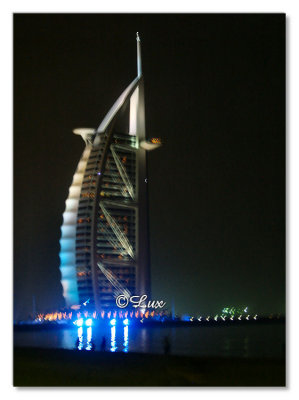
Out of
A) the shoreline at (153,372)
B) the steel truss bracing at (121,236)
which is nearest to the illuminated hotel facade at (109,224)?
the steel truss bracing at (121,236)

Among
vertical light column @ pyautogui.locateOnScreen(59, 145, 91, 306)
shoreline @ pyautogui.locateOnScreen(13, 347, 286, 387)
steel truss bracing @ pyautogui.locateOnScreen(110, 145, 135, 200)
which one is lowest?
shoreline @ pyautogui.locateOnScreen(13, 347, 286, 387)

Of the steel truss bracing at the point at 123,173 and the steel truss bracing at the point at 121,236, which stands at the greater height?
the steel truss bracing at the point at 123,173

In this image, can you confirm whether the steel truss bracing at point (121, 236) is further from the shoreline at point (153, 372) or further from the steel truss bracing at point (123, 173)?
the shoreline at point (153, 372)

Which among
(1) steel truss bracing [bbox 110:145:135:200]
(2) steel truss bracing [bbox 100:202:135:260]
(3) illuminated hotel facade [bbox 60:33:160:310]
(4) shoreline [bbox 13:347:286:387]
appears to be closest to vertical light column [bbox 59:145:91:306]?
(3) illuminated hotel facade [bbox 60:33:160:310]

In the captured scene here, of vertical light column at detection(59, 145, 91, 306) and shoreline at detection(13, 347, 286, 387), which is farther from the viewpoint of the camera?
vertical light column at detection(59, 145, 91, 306)

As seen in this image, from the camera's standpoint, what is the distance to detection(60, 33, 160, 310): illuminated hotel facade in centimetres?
2852

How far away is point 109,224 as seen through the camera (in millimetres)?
29781

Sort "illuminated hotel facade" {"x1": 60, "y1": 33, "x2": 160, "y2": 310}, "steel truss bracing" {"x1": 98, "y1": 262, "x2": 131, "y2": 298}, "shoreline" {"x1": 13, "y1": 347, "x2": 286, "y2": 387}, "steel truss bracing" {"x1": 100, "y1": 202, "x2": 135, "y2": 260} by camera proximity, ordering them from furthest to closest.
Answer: "steel truss bracing" {"x1": 100, "y1": 202, "x2": 135, "y2": 260} → "steel truss bracing" {"x1": 98, "y1": 262, "x2": 131, "y2": 298} → "illuminated hotel facade" {"x1": 60, "y1": 33, "x2": 160, "y2": 310} → "shoreline" {"x1": 13, "y1": 347, "x2": 286, "y2": 387}

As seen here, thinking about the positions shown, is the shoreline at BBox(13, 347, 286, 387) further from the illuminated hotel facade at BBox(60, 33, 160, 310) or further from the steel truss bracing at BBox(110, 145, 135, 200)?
the steel truss bracing at BBox(110, 145, 135, 200)

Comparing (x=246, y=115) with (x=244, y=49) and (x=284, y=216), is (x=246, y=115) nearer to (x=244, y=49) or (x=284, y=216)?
(x=244, y=49)

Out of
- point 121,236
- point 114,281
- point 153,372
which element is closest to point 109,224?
point 121,236

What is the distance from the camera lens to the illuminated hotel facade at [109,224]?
28.5 meters

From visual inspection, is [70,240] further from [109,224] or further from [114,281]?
[114,281]

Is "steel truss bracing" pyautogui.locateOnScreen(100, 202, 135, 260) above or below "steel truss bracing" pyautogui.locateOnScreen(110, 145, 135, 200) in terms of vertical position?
below
